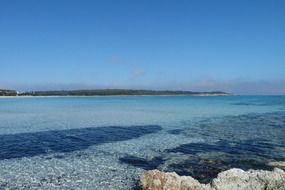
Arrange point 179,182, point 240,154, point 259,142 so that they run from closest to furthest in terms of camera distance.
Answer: point 179,182, point 240,154, point 259,142

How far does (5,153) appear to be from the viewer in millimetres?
25969

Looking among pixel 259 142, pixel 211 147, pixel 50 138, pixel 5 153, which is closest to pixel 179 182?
pixel 211 147

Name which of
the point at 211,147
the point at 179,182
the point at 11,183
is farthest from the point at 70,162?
the point at 211,147

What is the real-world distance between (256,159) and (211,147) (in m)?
5.24

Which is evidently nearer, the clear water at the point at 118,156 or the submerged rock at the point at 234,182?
the submerged rock at the point at 234,182

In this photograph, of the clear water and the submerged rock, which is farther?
the clear water

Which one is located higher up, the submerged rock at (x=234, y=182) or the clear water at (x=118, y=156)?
the submerged rock at (x=234, y=182)

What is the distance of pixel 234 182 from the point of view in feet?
49.6

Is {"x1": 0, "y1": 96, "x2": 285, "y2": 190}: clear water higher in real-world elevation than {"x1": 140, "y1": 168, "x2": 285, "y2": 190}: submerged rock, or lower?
lower

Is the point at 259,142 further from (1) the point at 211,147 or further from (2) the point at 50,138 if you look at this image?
(2) the point at 50,138

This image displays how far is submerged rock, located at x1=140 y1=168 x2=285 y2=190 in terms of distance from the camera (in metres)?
14.8

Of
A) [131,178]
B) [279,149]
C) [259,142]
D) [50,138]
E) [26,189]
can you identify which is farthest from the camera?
[50,138]

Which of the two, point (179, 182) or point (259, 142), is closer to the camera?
point (179, 182)

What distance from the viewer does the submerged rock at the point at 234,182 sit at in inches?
583
